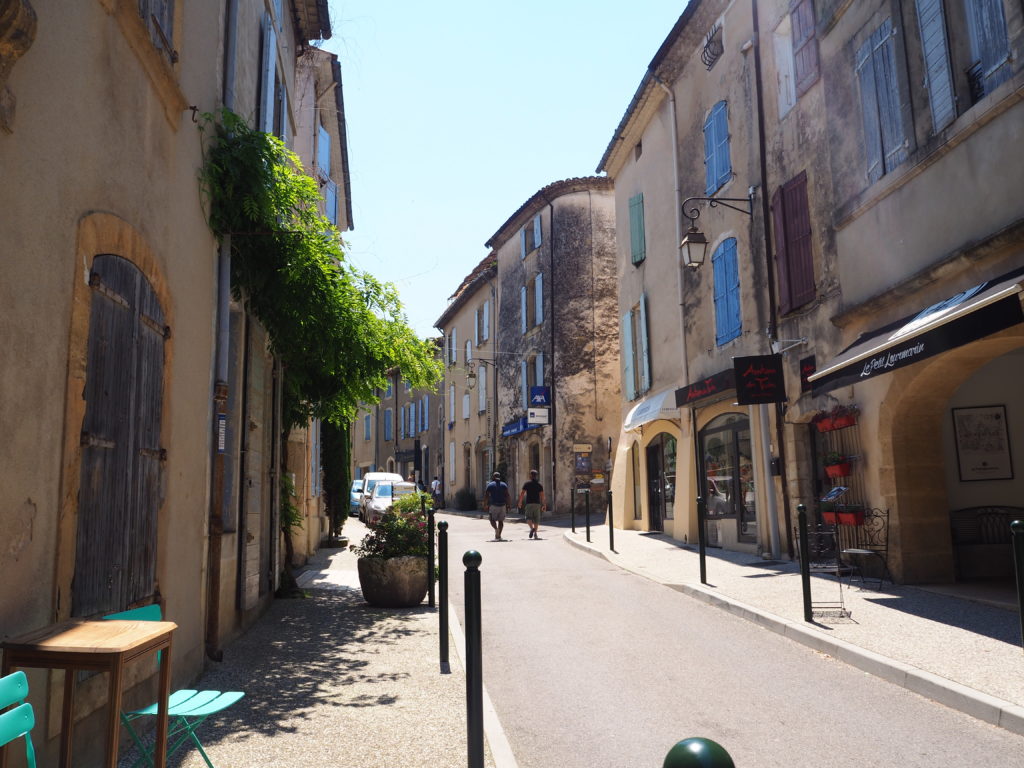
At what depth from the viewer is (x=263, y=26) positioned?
30.1 feet

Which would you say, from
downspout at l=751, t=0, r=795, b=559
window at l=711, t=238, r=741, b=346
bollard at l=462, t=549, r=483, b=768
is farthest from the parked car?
bollard at l=462, t=549, r=483, b=768

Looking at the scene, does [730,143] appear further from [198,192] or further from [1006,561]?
[198,192]

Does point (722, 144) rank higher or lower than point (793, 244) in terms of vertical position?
higher

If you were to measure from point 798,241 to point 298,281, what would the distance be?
7553 millimetres

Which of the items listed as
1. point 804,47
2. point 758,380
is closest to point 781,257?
point 758,380

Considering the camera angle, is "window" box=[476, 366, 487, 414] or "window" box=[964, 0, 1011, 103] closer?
"window" box=[964, 0, 1011, 103]

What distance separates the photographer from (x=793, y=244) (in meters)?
12.0

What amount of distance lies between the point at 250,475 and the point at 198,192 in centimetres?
313

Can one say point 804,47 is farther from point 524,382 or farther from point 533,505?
point 524,382

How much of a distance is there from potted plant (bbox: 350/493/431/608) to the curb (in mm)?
3348

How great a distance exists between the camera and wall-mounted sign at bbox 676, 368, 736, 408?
13664 millimetres

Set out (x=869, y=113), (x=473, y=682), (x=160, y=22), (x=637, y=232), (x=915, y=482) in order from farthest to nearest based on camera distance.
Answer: (x=637, y=232) < (x=869, y=113) < (x=915, y=482) < (x=160, y=22) < (x=473, y=682)

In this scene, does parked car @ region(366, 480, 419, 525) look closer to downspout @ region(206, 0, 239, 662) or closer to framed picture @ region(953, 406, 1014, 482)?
framed picture @ region(953, 406, 1014, 482)

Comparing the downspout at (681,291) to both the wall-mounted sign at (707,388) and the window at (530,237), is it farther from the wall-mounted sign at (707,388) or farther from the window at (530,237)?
the window at (530,237)
